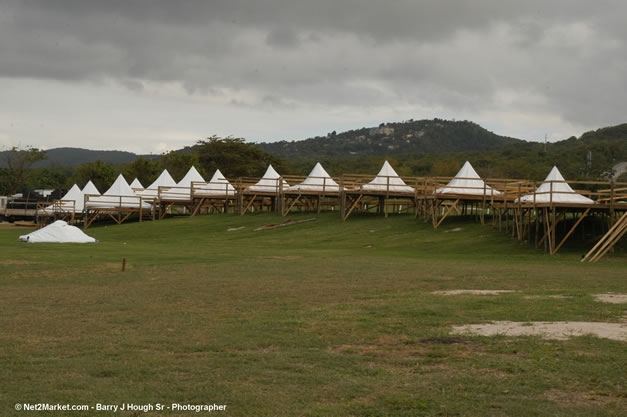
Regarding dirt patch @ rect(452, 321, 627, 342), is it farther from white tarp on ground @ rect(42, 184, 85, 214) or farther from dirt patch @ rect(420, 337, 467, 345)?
white tarp on ground @ rect(42, 184, 85, 214)

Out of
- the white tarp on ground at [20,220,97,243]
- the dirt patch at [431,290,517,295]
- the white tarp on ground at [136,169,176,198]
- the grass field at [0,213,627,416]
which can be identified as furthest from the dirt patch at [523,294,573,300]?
the white tarp on ground at [136,169,176,198]

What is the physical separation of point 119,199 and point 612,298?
5375cm

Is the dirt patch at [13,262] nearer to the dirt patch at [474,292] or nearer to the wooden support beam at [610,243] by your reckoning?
the dirt patch at [474,292]

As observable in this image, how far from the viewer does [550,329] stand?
1128 centimetres

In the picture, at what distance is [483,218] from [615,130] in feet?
329

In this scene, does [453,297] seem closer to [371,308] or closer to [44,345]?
[371,308]

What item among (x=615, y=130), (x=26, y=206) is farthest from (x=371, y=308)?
(x=615, y=130)

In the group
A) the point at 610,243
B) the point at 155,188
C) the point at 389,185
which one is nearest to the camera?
the point at 610,243

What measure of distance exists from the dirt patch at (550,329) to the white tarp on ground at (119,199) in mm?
53116

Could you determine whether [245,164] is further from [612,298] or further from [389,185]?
[612,298]

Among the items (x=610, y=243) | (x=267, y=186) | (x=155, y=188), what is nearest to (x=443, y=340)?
(x=610, y=243)

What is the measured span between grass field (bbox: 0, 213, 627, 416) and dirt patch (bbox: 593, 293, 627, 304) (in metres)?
0.31

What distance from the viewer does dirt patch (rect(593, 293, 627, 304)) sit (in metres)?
14.5

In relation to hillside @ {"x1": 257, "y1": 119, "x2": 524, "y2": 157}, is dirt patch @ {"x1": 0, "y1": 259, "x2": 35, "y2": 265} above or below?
below
